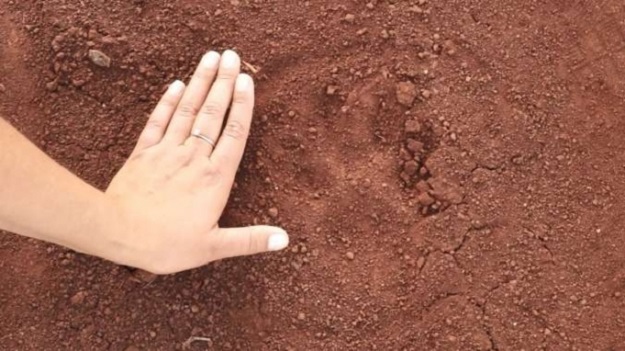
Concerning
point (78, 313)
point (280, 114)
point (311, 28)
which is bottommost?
point (78, 313)

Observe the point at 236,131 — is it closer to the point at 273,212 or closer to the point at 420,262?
the point at 273,212

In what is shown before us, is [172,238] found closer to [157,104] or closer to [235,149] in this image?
[235,149]

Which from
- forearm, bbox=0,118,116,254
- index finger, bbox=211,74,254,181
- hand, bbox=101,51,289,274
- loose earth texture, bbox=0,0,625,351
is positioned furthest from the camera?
loose earth texture, bbox=0,0,625,351

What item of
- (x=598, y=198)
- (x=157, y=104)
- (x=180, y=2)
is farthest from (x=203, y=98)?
(x=598, y=198)

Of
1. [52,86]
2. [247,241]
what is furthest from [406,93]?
[52,86]

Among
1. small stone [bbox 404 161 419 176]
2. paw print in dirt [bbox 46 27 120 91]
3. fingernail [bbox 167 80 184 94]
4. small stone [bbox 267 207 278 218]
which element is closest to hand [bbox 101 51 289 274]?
fingernail [bbox 167 80 184 94]

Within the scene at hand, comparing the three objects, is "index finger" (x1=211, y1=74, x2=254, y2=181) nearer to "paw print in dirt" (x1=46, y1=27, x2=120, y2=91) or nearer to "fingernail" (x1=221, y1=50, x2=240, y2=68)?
"fingernail" (x1=221, y1=50, x2=240, y2=68)
